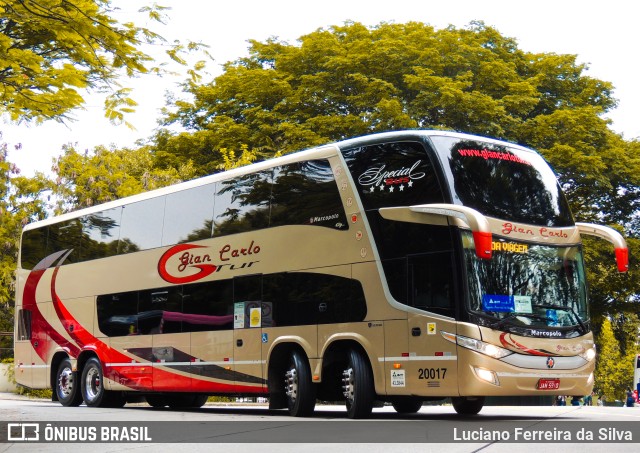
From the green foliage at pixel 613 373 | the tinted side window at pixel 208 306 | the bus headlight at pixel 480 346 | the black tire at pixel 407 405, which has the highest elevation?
the tinted side window at pixel 208 306

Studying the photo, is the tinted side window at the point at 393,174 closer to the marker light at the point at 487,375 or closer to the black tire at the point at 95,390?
the marker light at the point at 487,375

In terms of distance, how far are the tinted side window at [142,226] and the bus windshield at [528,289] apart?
8.09m

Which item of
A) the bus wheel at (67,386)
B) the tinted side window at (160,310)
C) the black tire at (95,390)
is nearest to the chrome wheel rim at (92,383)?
the black tire at (95,390)

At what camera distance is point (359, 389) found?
621 inches

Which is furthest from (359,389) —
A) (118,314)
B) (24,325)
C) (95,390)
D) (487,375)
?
(24,325)

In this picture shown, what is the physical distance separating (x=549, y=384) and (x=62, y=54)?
824 centimetres

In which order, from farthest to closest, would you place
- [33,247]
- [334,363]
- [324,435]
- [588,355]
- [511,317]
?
[33,247]
[334,363]
[588,355]
[511,317]
[324,435]

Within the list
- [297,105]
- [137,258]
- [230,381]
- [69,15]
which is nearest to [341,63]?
[297,105]

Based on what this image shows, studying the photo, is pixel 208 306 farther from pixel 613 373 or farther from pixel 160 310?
pixel 613 373

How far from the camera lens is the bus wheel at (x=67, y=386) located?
2317cm

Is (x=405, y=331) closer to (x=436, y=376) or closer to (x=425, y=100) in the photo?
(x=436, y=376)

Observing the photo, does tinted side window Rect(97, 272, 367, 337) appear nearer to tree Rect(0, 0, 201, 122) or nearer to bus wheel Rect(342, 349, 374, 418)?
bus wheel Rect(342, 349, 374, 418)

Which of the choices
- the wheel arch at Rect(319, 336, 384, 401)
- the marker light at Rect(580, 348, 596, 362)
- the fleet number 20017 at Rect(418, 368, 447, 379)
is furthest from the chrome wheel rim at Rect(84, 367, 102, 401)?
the marker light at Rect(580, 348, 596, 362)

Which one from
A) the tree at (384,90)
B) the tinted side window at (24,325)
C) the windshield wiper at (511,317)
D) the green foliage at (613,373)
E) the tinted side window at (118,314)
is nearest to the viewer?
the windshield wiper at (511,317)
